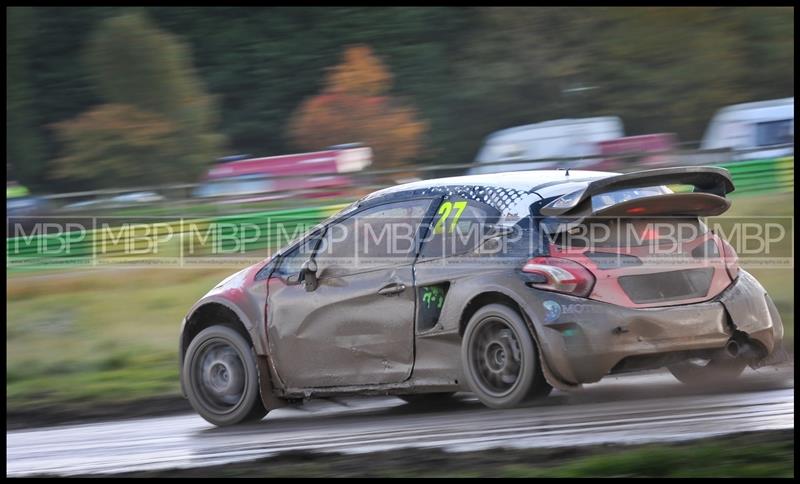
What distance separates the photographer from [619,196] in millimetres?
6914

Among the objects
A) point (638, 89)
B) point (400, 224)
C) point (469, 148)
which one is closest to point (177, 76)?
point (469, 148)

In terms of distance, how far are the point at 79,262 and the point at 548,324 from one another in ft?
44.4

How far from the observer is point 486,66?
50.3 meters

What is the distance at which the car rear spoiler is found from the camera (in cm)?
671

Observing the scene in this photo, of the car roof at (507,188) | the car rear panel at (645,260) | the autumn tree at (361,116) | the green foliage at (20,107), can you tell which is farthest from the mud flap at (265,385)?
the green foliage at (20,107)

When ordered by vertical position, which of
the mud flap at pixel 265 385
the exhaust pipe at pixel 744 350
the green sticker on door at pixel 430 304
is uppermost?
the green sticker on door at pixel 430 304

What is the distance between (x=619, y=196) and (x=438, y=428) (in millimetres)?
1689

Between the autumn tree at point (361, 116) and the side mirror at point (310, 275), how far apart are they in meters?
37.7

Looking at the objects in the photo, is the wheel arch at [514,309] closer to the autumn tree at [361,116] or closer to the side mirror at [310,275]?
the side mirror at [310,275]

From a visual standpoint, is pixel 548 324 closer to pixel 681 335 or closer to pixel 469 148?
pixel 681 335

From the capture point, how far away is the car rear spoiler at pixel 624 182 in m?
6.71

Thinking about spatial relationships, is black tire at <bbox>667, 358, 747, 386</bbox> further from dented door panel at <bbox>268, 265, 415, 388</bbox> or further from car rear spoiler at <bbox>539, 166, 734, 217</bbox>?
dented door panel at <bbox>268, 265, 415, 388</bbox>

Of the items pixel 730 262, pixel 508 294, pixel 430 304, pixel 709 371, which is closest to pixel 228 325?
pixel 430 304

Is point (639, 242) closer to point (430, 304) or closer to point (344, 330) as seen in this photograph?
point (430, 304)
